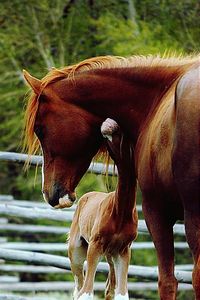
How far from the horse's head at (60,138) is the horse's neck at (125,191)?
0.61 feet

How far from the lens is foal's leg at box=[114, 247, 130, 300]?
5.18 metres

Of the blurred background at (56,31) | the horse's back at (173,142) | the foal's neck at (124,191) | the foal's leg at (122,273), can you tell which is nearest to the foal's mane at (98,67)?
the horse's back at (173,142)

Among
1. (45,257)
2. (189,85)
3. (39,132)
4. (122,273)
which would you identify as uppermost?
(189,85)

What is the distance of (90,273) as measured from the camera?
17.0ft

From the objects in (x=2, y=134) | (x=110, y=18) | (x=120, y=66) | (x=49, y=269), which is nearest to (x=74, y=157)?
(x=120, y=66)

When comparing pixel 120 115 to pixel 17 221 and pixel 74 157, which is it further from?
pixel 17 221

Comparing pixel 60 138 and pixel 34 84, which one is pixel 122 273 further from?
pixel 34 84

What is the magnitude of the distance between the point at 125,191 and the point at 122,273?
42 centimetres

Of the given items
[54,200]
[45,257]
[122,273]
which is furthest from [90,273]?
[45,257]

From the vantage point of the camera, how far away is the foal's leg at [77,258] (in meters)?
5.61

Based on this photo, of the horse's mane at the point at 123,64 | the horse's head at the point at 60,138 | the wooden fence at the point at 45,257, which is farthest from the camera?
the wooden fence at the point at 45,257

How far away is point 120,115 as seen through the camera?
501 centimetres

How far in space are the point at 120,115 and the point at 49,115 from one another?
1.14 ft

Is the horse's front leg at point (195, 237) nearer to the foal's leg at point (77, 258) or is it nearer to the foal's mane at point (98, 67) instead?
the foal's mane at point (98, 67)
